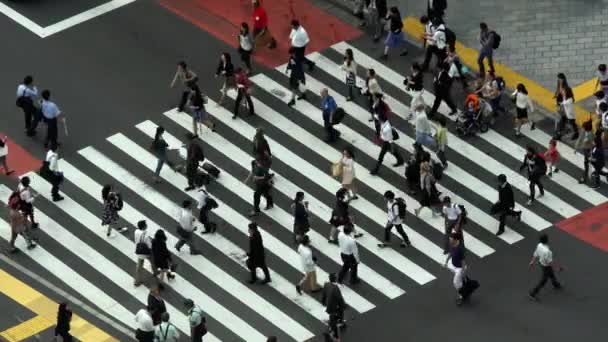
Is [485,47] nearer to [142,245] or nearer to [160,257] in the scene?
[160,257]

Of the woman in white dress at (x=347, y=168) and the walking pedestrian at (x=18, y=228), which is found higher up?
the woman in white dress at (x=347, y=168)

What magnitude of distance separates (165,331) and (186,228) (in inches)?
177

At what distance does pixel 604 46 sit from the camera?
62.0 meters

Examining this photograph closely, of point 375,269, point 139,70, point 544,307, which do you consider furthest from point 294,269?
point 139,70

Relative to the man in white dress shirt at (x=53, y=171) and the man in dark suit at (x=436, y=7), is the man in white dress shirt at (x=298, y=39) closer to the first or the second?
the man in dark suit at (x=436, y=7)

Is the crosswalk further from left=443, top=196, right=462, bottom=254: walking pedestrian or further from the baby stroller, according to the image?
left=443, top=196, right=462, bottom=254: walking pedestrian

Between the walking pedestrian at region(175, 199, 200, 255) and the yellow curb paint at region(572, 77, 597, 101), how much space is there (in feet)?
41.4

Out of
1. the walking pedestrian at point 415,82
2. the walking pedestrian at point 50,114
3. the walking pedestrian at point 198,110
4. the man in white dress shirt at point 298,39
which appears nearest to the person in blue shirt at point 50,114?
the walking pedestrian at point 50,114

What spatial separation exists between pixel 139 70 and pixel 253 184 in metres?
6.54

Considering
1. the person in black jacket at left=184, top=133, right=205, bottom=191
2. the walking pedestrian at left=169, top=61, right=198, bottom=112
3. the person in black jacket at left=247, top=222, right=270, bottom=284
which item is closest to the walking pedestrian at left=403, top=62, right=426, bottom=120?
the walking pedestrian at left=169, top=61, right=198, bottom=112

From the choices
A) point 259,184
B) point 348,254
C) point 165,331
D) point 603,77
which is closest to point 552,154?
point 603,77

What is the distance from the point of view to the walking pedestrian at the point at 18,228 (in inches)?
2114

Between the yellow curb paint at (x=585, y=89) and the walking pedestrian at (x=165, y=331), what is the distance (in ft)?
52.1

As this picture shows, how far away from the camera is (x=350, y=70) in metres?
59.4
